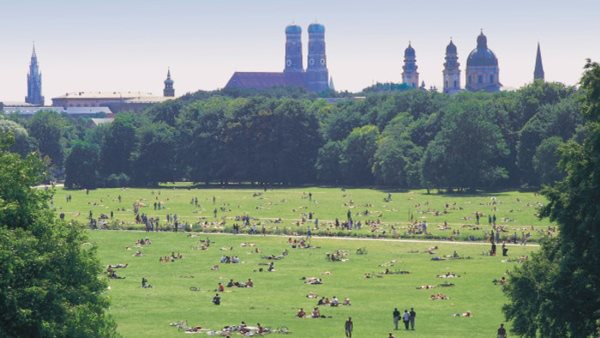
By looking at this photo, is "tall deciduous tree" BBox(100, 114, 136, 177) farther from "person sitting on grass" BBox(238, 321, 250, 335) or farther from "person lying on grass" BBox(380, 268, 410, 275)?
"person sitting on grass" BBox(238, 321, 250, 335)

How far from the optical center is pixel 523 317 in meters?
50.0

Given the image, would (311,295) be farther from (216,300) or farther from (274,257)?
(274,257)

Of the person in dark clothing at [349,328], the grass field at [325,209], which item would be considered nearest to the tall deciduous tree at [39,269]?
the person in dark clothing at [349,328]

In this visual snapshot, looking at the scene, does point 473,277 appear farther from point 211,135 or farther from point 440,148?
point 211,135

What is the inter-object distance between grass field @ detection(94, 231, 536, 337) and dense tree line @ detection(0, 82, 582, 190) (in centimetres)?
4907

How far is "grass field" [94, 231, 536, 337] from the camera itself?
5894 cm

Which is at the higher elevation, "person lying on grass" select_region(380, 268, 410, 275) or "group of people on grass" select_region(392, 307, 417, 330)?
"person lying on grass" select_region(380, 268, 410, 275)

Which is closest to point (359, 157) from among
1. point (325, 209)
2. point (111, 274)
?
point (325, 209)

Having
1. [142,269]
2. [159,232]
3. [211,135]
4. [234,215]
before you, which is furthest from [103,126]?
[142,269]

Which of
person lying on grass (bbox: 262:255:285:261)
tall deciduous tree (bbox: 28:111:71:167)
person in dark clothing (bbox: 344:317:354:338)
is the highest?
tall deciduous tree (bbox: 28:111:71:167)

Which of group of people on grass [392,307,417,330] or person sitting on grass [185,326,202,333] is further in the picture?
group of people on grass [392,307,417,330]

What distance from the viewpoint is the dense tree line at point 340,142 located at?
469ft

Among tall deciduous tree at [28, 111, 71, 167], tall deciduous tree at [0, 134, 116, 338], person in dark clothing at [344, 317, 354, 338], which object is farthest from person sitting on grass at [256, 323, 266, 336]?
tall deciduous tree at [28, 111, 71, 167]

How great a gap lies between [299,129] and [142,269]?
309ft
